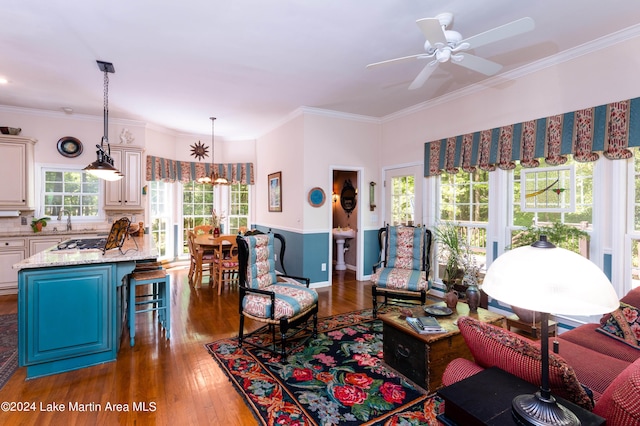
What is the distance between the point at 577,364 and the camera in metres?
1.91

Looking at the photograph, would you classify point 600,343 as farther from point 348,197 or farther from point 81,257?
point 348,197

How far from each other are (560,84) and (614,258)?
1.84 meters

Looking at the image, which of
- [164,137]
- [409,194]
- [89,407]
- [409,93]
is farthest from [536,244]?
[164,137]

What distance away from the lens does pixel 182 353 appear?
9.68 feet

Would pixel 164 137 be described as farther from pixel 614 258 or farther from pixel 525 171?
pixel 614 258

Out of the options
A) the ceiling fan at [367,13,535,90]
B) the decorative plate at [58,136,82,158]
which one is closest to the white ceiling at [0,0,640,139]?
the ceiling fan at [367,13,535,90]

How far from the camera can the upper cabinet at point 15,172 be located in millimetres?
4711

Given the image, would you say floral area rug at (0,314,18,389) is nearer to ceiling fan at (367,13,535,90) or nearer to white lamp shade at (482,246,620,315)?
white lamp shade at (482,246,620,315)

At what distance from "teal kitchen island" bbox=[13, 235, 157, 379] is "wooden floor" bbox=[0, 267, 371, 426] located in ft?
0.42

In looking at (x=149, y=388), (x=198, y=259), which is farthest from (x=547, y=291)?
(x=198, y=259)

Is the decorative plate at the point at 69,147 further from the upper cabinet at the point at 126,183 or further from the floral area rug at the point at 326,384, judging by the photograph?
the floral area rug at the point at 326,384

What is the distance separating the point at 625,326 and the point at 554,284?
1799 mm

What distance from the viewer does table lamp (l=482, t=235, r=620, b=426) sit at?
41.6 inches

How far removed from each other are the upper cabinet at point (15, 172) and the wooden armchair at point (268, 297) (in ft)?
13.3
